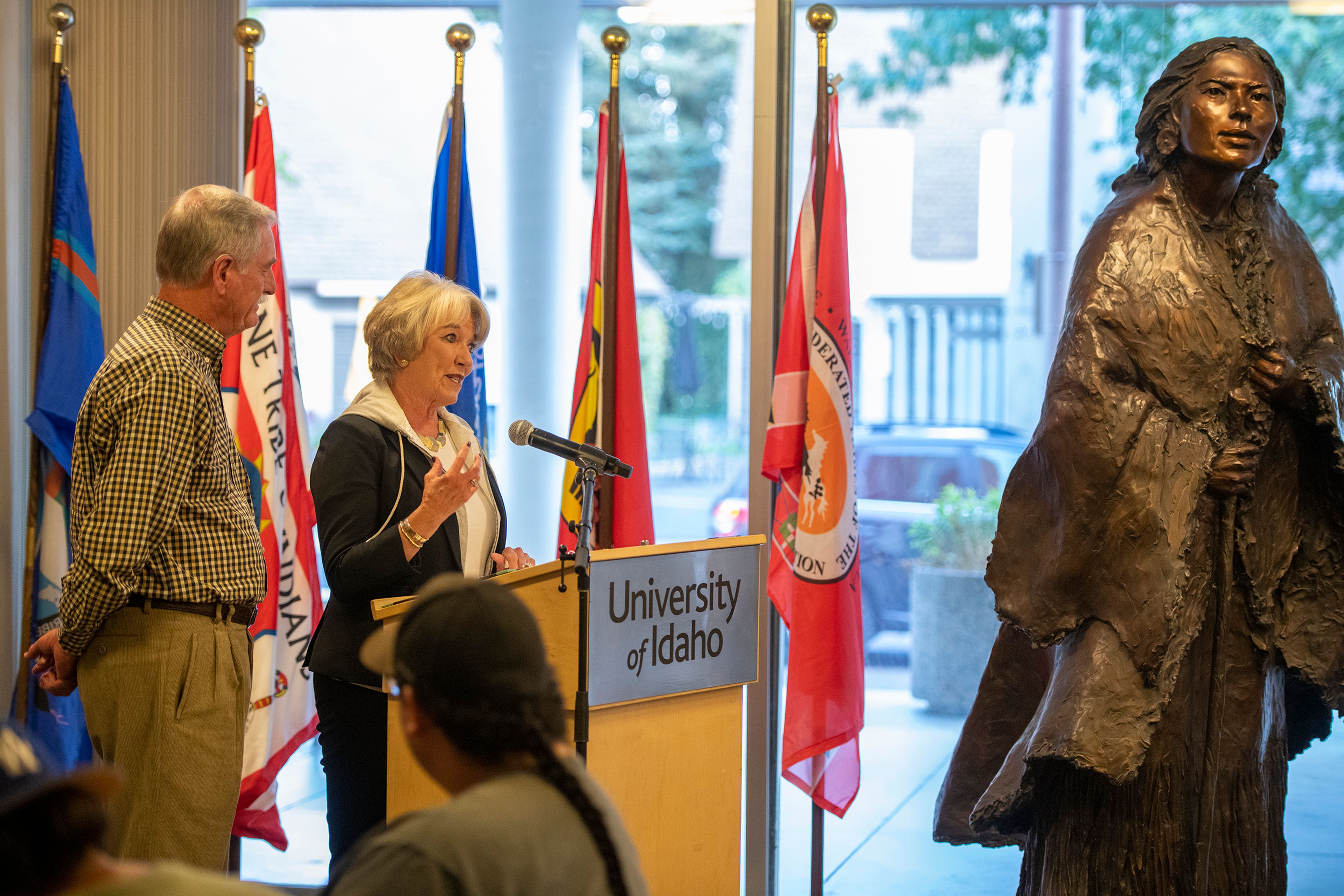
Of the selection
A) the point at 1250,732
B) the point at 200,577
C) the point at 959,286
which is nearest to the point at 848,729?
the point at 1250,732

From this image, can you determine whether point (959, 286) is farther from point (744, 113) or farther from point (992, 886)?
point (992, 886)

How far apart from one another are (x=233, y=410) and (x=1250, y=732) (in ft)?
8.50

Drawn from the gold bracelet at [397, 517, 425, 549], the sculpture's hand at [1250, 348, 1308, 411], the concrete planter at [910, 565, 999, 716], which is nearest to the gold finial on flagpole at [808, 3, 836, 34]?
the sculpture's hand at [1250, 348, 1308, 411]

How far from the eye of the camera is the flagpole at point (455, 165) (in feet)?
10.9

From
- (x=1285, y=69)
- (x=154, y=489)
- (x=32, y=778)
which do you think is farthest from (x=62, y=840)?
(x=1285, y=69)

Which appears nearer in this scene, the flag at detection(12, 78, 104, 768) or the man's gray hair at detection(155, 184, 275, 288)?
the man's gray hair at detection(155, 184, 275, 288)

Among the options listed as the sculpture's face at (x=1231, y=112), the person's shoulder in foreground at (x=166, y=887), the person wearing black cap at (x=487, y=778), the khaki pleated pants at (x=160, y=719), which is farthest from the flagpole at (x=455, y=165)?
the person's shoulder in foreground at (x=166, y=887)

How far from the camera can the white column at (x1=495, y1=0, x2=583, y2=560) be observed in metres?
3.65

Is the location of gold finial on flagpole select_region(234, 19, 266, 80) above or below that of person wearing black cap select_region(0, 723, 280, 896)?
above

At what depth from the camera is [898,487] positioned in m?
3.66

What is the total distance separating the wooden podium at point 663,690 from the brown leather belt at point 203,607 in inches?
10.7

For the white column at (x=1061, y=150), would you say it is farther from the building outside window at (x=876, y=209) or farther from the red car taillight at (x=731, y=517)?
the red car taillight at (x=731, y=517)

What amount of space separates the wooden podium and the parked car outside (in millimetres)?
1209

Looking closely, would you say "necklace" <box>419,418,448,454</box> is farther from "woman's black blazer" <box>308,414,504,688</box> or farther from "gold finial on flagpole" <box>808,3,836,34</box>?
"gold finial on flagpole" <box>808,3,836,34</box>
